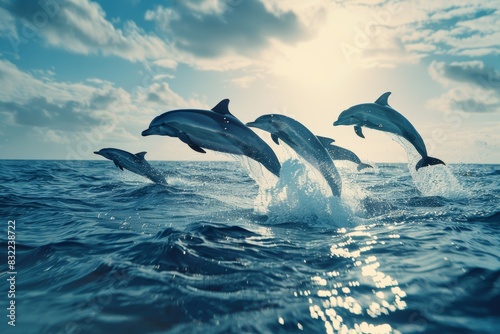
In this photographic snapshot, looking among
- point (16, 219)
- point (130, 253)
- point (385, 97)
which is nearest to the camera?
point (130, 253)

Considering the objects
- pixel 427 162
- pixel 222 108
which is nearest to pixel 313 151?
pixel 222 108

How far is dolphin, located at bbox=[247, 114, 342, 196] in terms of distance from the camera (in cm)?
845

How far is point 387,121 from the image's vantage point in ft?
31.2

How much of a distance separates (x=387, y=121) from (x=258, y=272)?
7.31 meters

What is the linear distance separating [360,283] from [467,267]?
1.76 m

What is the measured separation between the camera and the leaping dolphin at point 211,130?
727 cm

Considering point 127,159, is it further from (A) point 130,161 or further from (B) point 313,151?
(B) point 313,151

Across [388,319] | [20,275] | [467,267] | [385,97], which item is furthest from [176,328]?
[385,97]

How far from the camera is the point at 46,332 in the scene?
2.69 metres

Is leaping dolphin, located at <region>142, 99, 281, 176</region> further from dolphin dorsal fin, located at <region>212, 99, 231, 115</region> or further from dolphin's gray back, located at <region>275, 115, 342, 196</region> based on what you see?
dolphin's gray back, located at <region>275, 115, 342, 196</region>

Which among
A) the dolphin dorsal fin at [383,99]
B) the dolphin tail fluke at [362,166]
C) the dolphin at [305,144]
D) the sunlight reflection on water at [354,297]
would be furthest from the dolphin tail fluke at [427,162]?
the sunlight reflection on water at [354,297]

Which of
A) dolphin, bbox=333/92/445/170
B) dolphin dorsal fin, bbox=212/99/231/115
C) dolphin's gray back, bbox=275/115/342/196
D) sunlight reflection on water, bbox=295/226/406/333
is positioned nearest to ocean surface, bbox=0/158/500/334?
sunlight reflection on water, bbox=295/226/406/333

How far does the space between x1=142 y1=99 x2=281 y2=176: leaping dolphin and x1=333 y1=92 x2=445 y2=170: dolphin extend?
371cm

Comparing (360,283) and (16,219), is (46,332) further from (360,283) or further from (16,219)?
(16,219)
